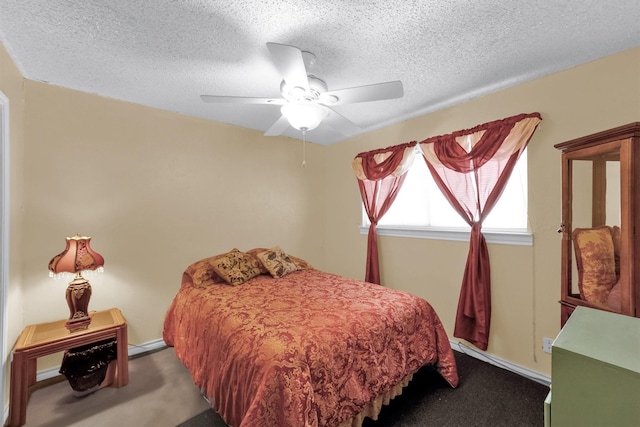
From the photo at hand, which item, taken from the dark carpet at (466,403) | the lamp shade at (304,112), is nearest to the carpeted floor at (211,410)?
the dark carpet at (466,403)

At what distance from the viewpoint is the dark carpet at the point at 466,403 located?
5.46ft

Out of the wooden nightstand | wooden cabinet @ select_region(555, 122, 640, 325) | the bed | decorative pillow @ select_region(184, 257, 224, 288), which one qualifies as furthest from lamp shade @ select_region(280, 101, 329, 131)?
the wooden nightstand

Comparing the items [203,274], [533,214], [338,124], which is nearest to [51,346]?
[203,274]

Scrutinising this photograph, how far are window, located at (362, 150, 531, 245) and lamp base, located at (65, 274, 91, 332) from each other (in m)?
2.80

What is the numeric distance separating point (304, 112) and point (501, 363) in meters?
2.58

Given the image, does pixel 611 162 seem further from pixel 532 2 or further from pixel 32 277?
pixel 32 277

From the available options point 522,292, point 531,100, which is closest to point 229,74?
point 531,100

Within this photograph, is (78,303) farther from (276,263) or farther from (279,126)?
(279,126)

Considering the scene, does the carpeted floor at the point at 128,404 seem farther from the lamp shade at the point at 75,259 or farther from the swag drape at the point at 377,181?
the swag drape at the point at 377,181

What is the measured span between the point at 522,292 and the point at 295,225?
8.42ft

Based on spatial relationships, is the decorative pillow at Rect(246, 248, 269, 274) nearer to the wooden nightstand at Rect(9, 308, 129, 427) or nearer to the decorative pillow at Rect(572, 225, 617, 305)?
the wooden nightstand at Rect(9, 308, 129, 427)

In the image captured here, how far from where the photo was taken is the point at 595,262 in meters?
1.35

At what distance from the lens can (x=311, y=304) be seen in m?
1.89

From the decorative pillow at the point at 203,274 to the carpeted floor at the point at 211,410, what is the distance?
29.1 inches
